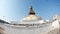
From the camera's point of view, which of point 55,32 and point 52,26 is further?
point 52,26

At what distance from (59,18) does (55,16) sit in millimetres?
357

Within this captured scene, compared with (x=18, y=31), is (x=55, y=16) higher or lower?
higher

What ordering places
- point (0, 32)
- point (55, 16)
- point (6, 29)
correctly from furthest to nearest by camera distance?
point (55, 16) → point (6, 29) → point (0, 32)

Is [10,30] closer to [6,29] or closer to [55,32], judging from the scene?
[6,29]

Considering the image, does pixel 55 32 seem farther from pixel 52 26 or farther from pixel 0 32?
pixel 0 32

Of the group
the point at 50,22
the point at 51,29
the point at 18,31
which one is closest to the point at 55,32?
the point at 51,29

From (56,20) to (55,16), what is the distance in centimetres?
51

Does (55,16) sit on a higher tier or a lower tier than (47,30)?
higher

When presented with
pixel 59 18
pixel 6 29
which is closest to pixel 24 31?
pixel 6 29

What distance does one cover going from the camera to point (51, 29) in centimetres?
1418

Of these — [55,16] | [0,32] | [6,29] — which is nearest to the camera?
[0,32]

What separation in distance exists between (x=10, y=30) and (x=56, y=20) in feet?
10.3

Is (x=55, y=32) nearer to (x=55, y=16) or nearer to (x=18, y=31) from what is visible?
(x=55, y=16)

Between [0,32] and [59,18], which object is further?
[59,18]
